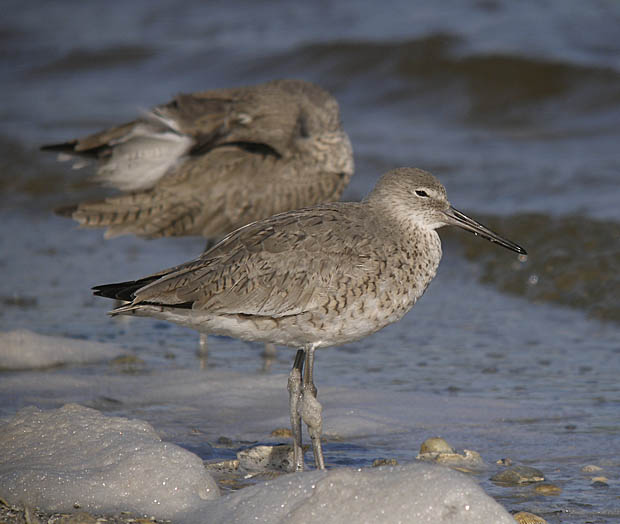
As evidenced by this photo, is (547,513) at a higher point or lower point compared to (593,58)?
lower

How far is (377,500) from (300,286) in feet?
3.48

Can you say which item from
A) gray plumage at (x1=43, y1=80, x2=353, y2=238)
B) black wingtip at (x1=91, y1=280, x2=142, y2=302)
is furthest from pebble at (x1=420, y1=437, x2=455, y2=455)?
gray plumage at (x1=43, y1=80, x2=353, y2=238)

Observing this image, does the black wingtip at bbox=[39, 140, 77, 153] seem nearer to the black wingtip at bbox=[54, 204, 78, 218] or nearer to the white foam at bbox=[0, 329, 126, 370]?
the black wingtip at bbox=[54, 204, 78, 218]

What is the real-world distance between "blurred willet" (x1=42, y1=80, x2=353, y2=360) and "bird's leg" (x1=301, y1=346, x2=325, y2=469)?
80.9 inches

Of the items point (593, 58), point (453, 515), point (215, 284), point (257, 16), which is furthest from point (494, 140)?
point (453, 515)

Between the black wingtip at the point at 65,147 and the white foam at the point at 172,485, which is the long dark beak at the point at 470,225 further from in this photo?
the black wingtip at the point at 65,147

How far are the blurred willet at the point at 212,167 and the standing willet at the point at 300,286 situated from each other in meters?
1.92

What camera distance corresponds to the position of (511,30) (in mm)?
12391

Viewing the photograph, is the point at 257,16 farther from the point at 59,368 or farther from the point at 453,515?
the point at 453,515

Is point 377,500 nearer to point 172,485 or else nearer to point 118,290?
point 172,485

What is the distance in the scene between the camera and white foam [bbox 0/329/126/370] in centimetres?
557

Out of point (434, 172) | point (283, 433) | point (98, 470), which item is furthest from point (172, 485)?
point (434, 172)

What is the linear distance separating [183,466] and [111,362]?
204 cm

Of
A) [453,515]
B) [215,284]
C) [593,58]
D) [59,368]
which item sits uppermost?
[593,58]
